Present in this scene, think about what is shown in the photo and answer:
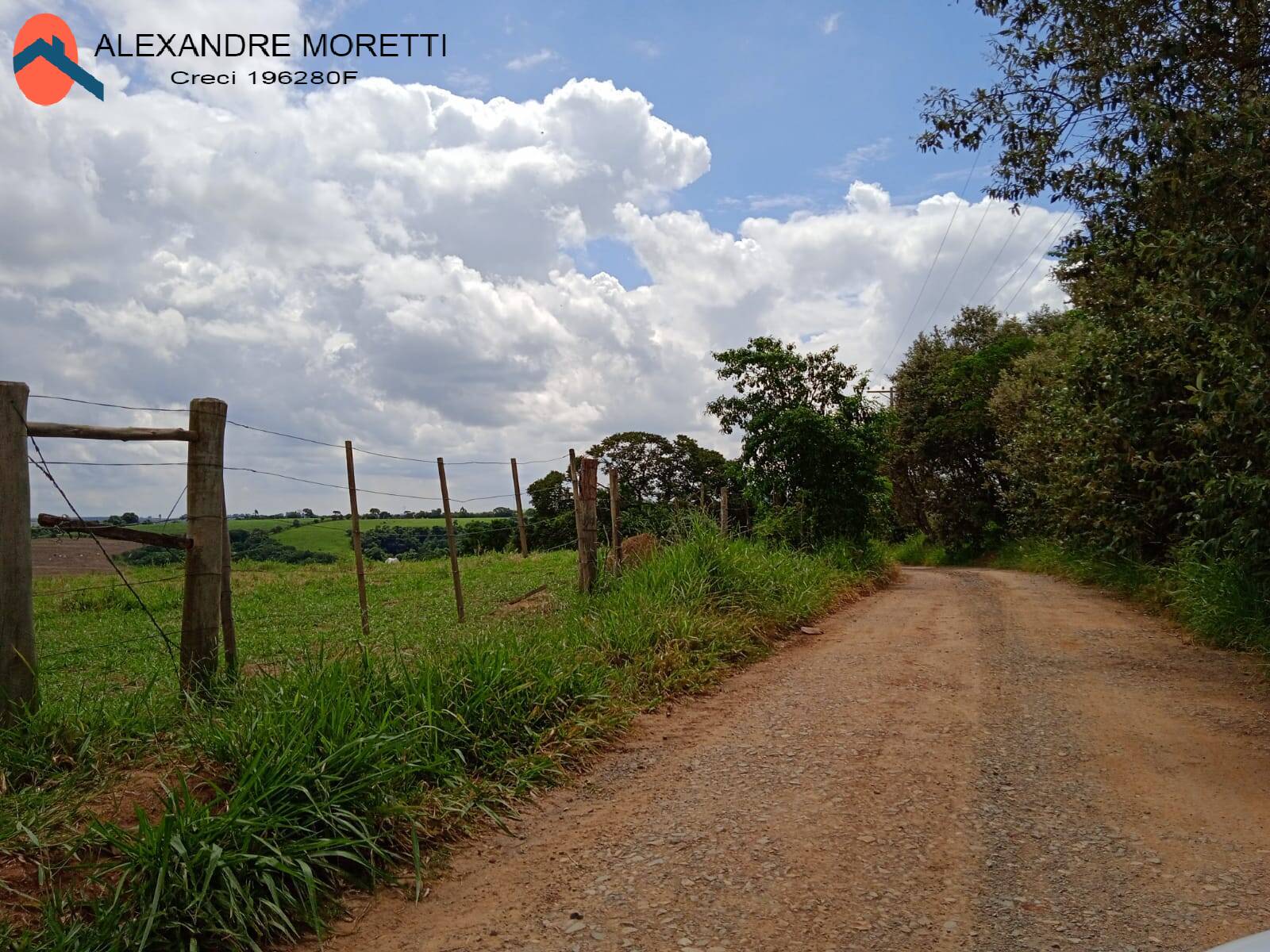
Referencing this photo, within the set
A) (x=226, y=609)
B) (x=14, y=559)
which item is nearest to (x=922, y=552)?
(x=226, y=609)

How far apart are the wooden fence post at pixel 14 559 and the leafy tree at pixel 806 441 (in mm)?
12360

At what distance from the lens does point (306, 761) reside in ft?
13.3

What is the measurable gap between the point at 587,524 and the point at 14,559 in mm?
6027

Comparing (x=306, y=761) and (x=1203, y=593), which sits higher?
(x=306, y=761)

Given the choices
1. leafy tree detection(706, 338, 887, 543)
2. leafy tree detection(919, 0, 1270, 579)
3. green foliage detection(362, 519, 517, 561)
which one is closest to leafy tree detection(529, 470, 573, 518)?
green foliage detection(362, 519, 517, 561)

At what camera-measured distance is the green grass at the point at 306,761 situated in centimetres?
332

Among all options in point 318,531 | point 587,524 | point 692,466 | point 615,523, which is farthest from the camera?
point 692,466

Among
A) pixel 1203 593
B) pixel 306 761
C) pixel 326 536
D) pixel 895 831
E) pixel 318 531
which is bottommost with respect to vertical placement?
pixel 895 831

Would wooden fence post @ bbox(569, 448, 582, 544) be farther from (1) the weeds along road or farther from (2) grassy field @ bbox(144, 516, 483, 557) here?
(2) grassy field @ bbox(144, 516, 483, 557)

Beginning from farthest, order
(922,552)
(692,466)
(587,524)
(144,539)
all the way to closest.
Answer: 1. (922,552)
2. (692,466)
3. (587,524)
4. (144,539)

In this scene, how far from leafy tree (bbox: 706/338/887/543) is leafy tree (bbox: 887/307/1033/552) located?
519 inches

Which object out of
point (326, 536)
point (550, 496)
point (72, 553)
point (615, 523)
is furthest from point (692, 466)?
point (72, 553)

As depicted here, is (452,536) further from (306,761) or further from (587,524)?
(306,761)

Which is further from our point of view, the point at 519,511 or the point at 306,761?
the point at 519,511
